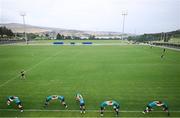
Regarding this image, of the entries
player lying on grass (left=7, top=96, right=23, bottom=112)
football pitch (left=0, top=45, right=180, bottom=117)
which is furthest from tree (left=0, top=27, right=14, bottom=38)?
player lying on grass (left=7, top=96, right=23, bottom=112)

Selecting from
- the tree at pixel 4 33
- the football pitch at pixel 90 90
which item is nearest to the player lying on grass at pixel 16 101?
the football pitch at pixel 90 90

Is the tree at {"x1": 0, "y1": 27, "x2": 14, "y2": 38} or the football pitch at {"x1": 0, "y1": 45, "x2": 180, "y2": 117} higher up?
the tree at {"x1": 0, "y1": 27, "x2": 14, "y2": 38}

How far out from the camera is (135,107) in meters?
21.6

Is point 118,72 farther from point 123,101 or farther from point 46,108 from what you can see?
point 46,108

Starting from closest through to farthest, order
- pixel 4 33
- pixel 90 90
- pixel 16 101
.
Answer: pixel 16 101
pixel 90 90
pixel 4 33

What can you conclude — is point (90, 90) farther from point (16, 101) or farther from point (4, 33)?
point (4, 33)

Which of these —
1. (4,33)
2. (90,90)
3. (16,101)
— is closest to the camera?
(16,101)

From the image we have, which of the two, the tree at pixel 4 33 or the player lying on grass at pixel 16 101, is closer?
the player lying on grass at pixel 16 101

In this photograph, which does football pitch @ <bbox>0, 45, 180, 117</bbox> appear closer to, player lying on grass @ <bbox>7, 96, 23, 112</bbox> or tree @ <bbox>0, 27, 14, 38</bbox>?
player lying on grass @ <bbox>7, 96, 23, 112</bbox>

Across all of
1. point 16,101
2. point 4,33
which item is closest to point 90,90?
point 16,101

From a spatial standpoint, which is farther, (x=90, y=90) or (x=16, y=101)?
(x=90, y=90)

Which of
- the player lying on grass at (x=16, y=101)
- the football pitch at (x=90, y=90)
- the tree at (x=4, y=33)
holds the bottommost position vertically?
the football pitch at (x=90, y=90)

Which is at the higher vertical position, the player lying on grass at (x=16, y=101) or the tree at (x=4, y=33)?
the tree at (x=4, y=33)

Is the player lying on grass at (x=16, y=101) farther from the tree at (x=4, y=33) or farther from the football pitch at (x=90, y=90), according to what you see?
the tree at (x=4, y=33)
